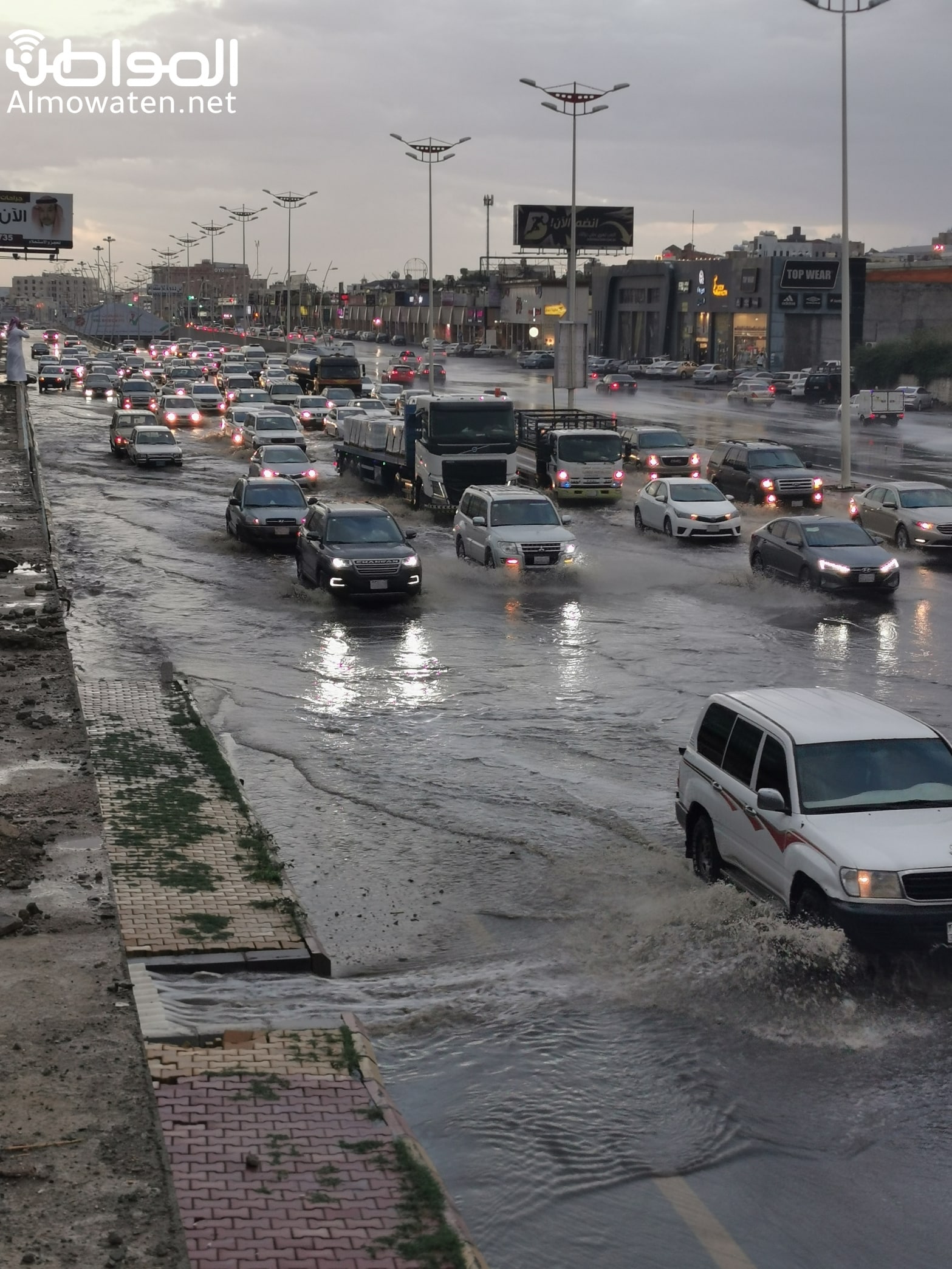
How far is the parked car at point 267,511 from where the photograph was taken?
32.7 m

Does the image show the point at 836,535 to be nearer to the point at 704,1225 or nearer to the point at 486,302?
the point at 704,1225

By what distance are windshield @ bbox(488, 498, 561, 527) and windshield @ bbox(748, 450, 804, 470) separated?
1308cm

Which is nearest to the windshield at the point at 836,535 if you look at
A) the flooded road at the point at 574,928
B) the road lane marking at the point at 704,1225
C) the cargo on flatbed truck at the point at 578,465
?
the flooded road at the point at 574,928

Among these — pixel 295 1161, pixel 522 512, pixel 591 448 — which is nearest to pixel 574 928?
pixel 295 1161

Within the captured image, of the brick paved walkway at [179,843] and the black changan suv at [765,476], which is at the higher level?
the black changan suv at [765,476]

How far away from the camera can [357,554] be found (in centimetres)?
2612

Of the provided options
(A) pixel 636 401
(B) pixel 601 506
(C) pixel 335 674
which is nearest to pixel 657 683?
(C) pixel 335 674

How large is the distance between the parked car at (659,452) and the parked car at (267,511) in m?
15.2

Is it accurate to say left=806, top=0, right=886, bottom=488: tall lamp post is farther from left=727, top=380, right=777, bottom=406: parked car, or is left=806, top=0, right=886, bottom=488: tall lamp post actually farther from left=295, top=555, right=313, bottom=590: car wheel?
left=727, top=380, right=777, bottom=406: parked car

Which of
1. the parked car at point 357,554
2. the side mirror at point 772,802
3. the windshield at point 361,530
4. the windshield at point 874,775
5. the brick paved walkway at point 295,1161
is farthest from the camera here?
the windshield at point 361,530

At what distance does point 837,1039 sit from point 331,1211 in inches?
146

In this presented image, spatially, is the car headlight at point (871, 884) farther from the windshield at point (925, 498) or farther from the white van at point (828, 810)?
the windshield at point (925, 498)

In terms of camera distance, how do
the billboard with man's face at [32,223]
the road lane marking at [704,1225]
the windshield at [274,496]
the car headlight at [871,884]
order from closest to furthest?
the road lane marking at [704,1225] < the car headlight at [871,884] < the windshield at [274,496] < the billboard with man's face at [32,223]

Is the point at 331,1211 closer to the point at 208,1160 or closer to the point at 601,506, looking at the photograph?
the point at 208,1160
